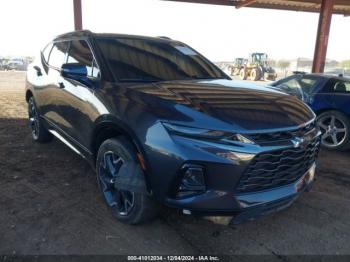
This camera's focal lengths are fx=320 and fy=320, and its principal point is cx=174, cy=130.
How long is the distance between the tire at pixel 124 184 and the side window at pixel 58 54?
1796 mm

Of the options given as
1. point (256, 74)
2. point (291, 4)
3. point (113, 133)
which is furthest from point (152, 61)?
point (256, 74)

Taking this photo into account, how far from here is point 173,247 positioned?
2.71 m

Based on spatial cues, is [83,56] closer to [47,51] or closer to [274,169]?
[47,51]

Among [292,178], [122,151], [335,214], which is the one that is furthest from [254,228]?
[122,151]

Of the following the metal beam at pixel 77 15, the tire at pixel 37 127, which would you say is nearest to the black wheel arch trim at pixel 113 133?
the tire at pixel 37 127

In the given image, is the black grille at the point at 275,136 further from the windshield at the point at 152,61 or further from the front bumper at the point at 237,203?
the windshield at the point at 152,61

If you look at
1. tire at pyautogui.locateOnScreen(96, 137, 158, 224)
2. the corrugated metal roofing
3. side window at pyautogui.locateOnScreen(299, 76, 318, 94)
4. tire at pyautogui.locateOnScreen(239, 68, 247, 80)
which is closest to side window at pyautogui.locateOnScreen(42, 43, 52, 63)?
tire at pyautogui.locateOnScreen(96, 137, 158, 224)

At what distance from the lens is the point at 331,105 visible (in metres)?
5.74

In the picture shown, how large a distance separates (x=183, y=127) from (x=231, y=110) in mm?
443

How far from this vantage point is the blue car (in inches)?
220

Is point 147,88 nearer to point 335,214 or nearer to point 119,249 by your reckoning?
point 119,249

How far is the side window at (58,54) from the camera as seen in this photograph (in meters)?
4.25

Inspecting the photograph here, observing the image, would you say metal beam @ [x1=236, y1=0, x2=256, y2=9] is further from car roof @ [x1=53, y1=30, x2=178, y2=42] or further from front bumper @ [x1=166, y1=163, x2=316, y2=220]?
front bumper @ [x1=166, y1=163, x2=316, y2=220]

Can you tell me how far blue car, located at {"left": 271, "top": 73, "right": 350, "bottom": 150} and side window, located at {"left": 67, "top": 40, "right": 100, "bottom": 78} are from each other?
12.1ft
